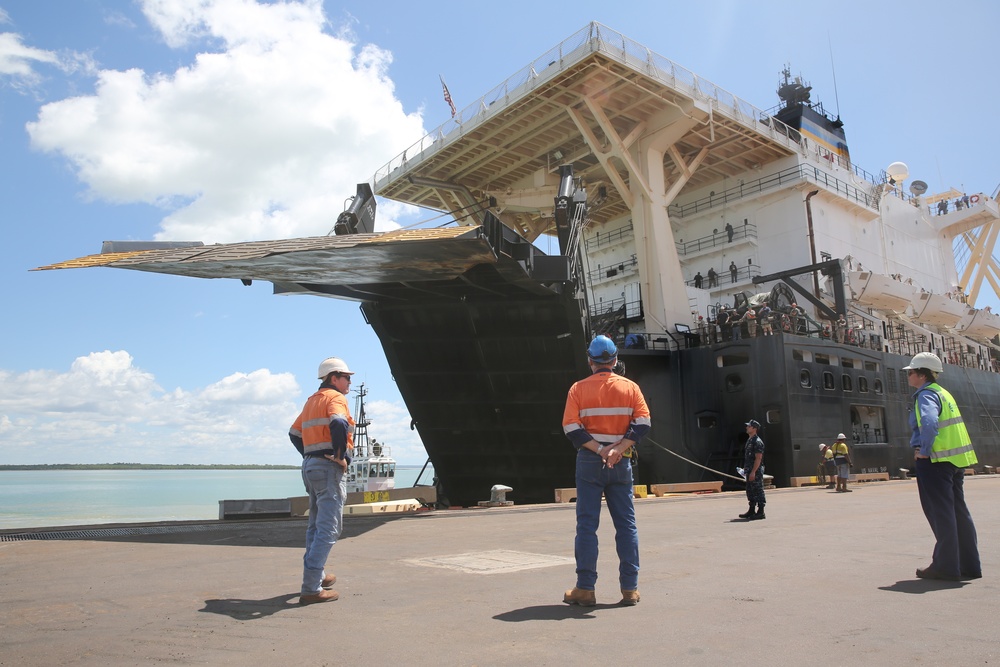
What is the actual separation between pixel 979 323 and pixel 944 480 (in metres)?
33.6

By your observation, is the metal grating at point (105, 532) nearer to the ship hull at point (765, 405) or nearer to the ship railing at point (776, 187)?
the ship hull at point (765, 405)

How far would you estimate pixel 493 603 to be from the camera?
13.2 feet

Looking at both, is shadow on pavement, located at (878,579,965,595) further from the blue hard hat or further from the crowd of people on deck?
the crowd of people on deck

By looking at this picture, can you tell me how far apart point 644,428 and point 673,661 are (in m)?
1.54

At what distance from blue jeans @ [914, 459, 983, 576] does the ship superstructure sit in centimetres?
658

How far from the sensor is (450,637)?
3311 mm

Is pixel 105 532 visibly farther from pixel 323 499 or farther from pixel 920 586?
pixel 920 586

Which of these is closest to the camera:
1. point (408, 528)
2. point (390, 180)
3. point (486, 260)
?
point (408, 528)

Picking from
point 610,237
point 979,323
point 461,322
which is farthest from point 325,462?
point 979,323

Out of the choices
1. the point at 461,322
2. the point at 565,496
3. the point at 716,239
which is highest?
the point at 716,239

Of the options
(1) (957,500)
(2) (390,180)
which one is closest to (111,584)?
(1) (957,500)

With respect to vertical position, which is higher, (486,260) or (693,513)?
(486,260)

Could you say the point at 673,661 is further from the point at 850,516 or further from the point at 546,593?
the point at 850,516

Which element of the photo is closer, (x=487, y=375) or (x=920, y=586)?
(x=920, y=586)
